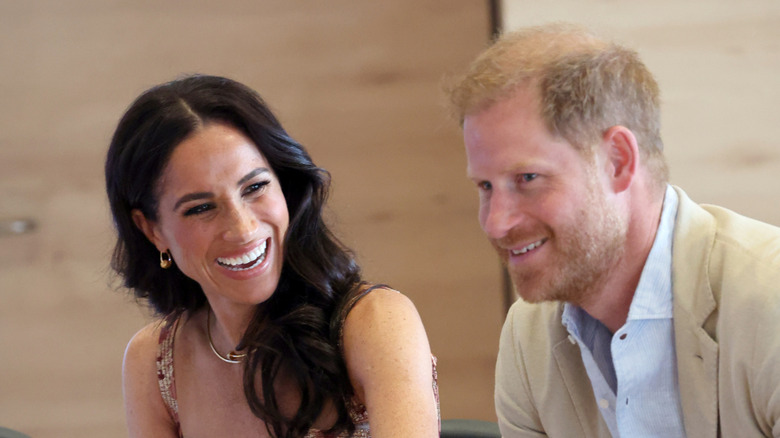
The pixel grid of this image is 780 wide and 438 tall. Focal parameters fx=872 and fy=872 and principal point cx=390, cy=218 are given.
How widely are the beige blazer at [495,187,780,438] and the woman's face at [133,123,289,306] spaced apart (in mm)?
555

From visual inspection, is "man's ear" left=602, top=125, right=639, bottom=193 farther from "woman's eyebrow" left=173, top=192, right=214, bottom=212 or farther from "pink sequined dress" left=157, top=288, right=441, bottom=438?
"woman's eyebrow" left=173, top=192, right=214, bottom=212

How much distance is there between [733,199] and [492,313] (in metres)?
1.06

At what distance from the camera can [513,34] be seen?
1.44 m

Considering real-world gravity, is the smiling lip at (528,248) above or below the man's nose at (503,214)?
below

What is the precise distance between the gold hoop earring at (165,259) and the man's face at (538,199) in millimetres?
777

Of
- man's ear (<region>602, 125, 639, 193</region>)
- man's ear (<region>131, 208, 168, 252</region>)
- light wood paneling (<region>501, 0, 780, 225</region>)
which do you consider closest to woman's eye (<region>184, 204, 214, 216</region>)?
man's ear (<region>131, 208, 168, 252</region>)

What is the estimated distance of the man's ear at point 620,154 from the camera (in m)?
1.34

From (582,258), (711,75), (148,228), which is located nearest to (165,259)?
(148,228)

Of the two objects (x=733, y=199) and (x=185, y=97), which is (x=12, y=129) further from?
(x=733, y=199)

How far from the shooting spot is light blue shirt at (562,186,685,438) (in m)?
1.40

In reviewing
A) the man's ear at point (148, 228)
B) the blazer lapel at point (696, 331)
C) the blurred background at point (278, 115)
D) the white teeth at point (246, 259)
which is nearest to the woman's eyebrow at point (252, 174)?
the white teeth at point (246, 259)

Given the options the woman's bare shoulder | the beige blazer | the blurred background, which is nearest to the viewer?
the beige blazer

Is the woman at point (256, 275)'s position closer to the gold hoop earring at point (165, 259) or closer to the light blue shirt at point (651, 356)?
the gold hoop earring at point (165, 259)

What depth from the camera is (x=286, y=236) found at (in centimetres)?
175
